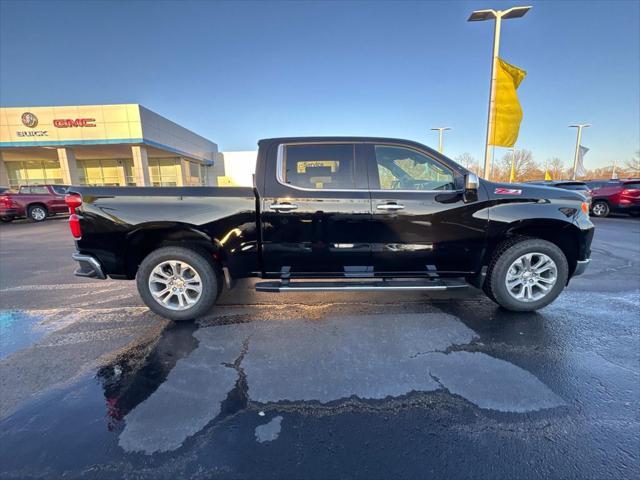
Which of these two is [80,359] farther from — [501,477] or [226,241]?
[501,477]

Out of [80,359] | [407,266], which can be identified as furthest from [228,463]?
[407,266]

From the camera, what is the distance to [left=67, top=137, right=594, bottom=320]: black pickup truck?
139 inches

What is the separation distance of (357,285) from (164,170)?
38.4m

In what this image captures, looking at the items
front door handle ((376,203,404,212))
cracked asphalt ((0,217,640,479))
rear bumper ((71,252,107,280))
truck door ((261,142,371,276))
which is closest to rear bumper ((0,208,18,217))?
cracked asphalt ((0,217,640,479))

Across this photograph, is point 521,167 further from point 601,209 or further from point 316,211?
point 316,211

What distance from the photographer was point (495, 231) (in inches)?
145

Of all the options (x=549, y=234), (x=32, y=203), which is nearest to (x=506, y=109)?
(x=549, y=234)

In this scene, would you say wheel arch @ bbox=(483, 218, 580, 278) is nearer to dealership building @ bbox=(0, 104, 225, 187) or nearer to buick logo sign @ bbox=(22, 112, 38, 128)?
dealership building @ bbox=(0, 104, 225, 187)

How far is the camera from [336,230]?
3.62 m

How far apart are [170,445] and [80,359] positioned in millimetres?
1691

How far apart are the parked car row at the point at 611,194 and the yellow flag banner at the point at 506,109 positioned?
425cm

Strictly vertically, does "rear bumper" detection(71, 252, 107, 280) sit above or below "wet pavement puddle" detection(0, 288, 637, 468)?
above

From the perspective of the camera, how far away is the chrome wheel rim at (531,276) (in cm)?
373

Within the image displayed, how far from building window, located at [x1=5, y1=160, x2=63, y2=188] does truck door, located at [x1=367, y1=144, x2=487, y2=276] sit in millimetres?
41913
